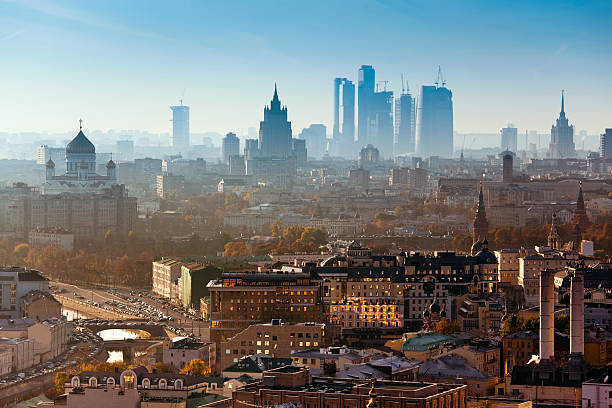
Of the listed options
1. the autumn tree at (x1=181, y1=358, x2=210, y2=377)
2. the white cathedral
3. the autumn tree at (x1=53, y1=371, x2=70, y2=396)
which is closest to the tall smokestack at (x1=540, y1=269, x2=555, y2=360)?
the autumn tree at (x1=181, y1=358, x2=210, y2=377)

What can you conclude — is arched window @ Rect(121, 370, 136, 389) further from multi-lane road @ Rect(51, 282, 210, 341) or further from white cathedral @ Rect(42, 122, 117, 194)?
white cathedral @ Rect(42, 122, 117, 194)

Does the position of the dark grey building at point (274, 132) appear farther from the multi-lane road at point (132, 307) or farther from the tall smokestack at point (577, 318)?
the tall smokestack at point (577, 318)

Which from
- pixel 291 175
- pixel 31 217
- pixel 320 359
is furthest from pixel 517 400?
pixel 291 175

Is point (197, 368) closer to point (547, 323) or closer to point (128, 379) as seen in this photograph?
point (128, 379)

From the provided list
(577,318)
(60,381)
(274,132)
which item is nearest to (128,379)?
(60,381)

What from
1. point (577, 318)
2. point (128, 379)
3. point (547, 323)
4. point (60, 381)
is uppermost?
point (577, 318)

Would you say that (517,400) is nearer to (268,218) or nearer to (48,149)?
(268,218)
